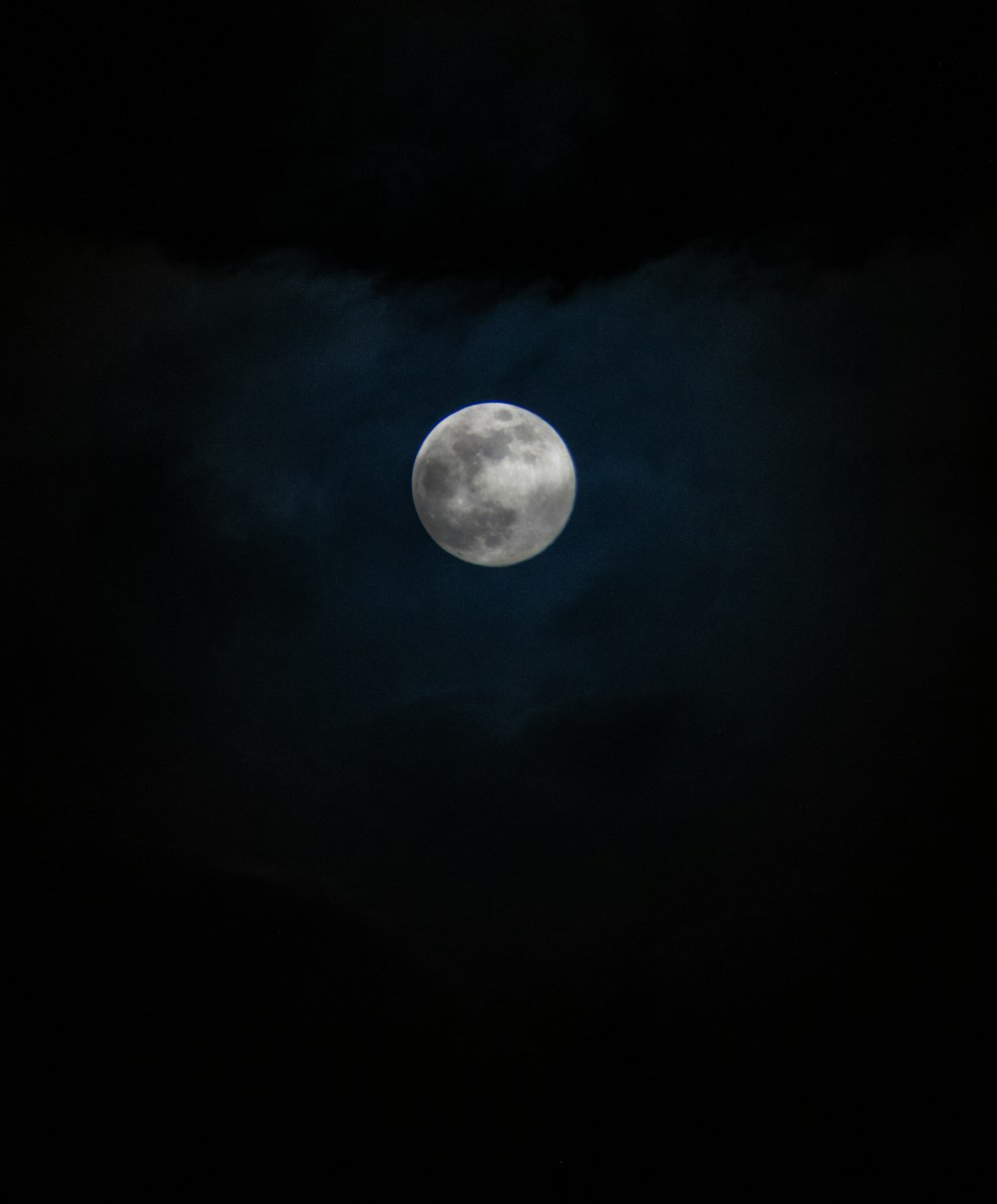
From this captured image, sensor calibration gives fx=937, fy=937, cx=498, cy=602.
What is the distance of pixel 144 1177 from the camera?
1015 centimetres

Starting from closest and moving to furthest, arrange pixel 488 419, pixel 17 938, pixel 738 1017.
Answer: pixel 488 419
pixel 17 938
pixel 738 1017

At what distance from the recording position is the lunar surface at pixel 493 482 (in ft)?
30.5

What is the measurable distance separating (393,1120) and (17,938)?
4.80 metres

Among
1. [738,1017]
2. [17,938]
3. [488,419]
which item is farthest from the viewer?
[738,1017]

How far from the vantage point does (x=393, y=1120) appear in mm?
11141

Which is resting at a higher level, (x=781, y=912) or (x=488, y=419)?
(x=488, y=419)

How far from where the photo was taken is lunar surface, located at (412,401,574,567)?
9305 millimetres

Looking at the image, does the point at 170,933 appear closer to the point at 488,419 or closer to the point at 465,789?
the point at 465,789

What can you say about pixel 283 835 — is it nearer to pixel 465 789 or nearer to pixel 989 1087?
A: pixel 465 789

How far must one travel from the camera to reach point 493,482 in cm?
927

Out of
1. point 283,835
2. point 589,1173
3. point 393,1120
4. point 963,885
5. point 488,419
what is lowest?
point 589,1173

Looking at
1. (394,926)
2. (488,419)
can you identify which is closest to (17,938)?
(394,926)

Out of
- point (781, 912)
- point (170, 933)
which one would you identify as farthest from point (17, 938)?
point (781, 912)

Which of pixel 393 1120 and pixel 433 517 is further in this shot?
pixel 393 1120
